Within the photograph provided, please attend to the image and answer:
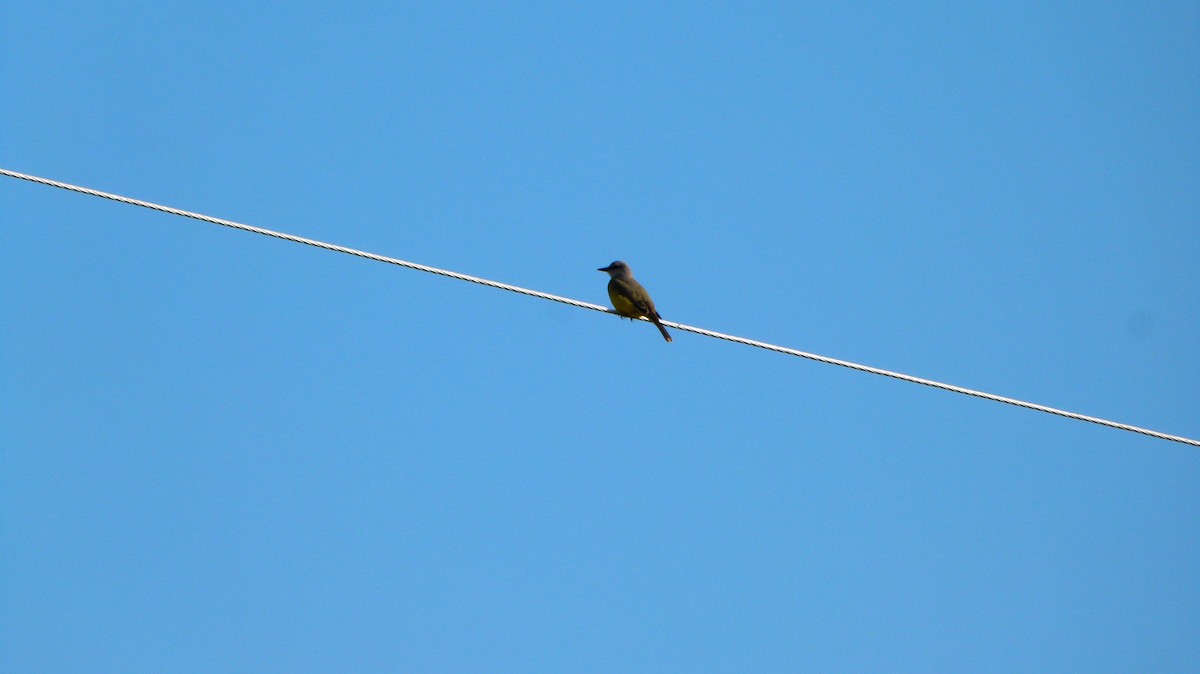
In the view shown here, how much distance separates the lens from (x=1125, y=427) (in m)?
9.97

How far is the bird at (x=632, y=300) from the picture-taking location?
612 inches

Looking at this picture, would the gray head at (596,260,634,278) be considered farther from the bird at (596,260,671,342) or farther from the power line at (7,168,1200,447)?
the power line at (7,168,1200,447)

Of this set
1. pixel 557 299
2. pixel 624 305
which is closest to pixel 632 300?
pixel 624 305

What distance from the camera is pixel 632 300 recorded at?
15.7m

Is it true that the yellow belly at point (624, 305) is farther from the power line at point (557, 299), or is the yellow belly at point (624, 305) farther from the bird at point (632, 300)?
the power line at point (557, 299)

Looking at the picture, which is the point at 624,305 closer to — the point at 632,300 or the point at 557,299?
the point at 632,300

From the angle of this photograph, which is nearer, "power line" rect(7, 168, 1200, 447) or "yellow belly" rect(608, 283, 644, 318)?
"power line" rect(7, 168, 1200, 447)

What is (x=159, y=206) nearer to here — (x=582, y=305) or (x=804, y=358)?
(x=582, y=305)

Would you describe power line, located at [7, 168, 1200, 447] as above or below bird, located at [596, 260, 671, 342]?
below

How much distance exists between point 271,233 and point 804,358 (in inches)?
155

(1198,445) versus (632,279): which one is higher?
(632,279)

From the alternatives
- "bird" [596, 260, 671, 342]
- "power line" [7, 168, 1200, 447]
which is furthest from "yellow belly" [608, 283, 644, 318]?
"power line" [7, 168, 1200, 447]

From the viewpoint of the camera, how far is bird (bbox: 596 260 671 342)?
51.0 ft

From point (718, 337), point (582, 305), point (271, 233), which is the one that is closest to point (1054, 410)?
point (718, 337)
